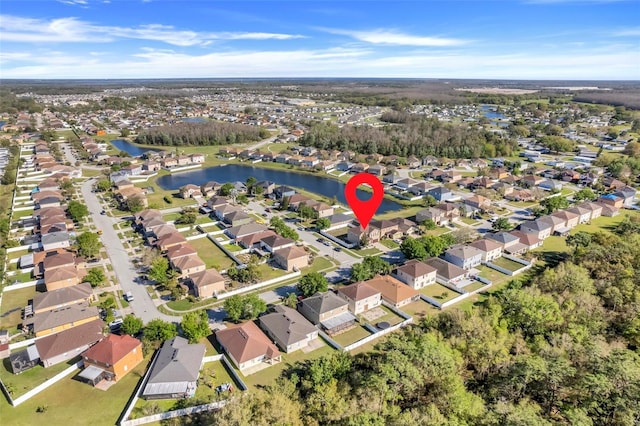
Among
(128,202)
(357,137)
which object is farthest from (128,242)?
(357,137)

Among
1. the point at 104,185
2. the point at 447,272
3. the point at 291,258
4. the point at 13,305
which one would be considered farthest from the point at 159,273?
the point at 104,185

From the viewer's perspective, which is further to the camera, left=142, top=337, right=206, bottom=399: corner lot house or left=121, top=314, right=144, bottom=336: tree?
left=121, top=314, right=144, bottom=336: tree

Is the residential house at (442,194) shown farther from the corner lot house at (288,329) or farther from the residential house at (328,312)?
the corner lot house at (288,329)

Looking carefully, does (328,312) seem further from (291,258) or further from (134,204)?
(134,204)

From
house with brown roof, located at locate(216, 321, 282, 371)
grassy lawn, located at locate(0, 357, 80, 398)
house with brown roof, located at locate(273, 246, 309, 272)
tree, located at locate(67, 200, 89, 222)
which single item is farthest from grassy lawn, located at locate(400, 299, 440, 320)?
tree, located at locate(67, 200, 89, 222)

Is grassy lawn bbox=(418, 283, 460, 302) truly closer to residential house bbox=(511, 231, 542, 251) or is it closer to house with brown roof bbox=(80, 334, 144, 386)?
residential house bbox=(511, 231, 542, 251)

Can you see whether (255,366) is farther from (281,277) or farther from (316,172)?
(316,172)
